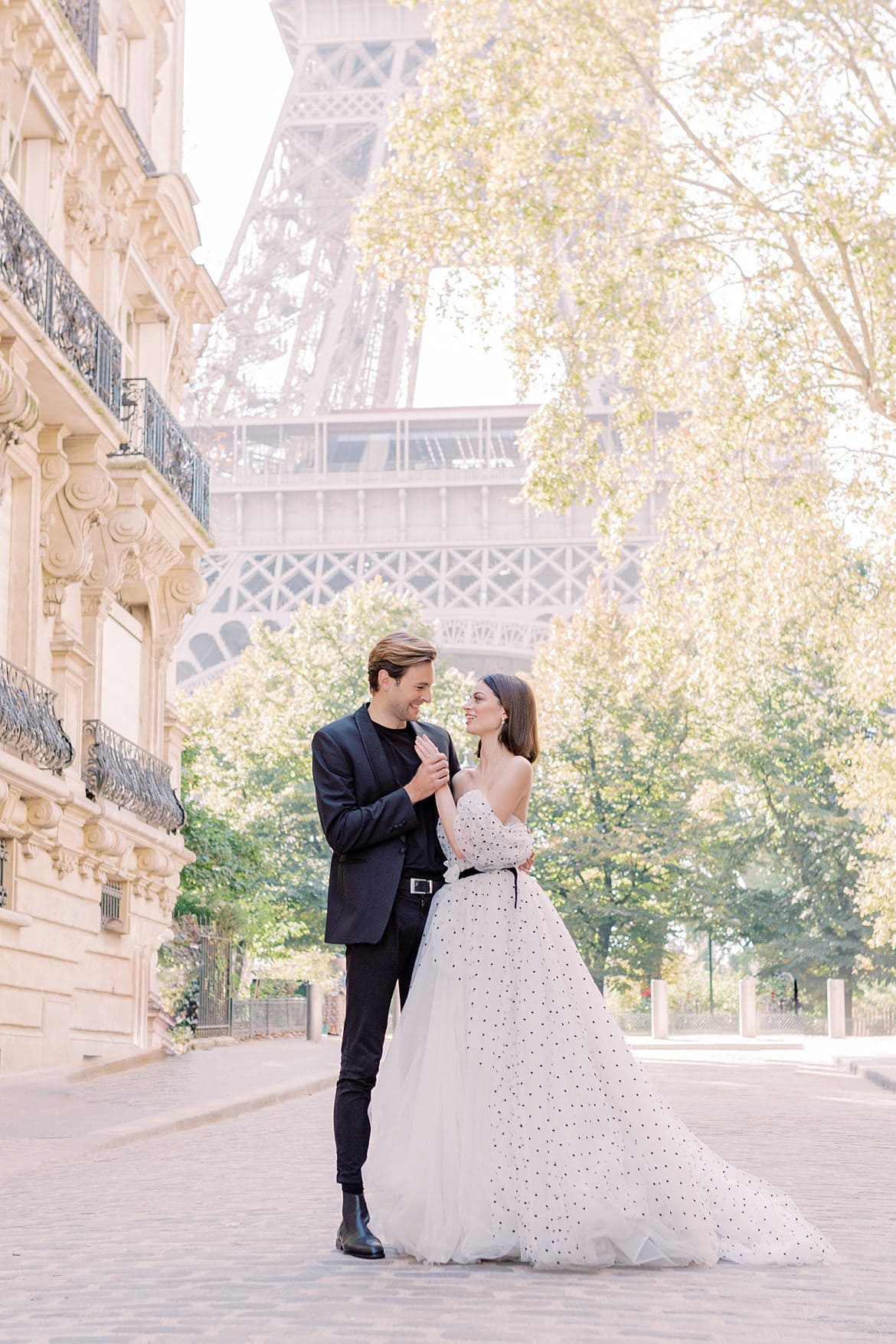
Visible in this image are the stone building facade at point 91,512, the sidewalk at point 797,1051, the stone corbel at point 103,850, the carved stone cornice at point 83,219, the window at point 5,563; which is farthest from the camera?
the sidewalk at point 797,1051

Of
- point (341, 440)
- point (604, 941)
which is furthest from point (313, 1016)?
point (341, 440)

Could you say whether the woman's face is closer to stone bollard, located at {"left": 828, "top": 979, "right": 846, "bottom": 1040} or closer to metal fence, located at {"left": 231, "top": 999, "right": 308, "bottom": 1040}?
metal fence, located at {"left": 231, "top": 999, "right": 308, "bottom": 1040}

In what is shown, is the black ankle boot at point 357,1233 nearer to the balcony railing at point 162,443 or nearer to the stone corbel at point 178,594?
the balcony railing at point 162,443

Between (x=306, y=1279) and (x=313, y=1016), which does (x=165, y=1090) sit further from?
(x=313, y=1016)

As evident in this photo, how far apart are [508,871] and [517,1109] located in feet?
2.61

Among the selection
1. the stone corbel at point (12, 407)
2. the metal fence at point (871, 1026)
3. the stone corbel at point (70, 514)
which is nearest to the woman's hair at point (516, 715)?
the stone corbel at point (12, 407)

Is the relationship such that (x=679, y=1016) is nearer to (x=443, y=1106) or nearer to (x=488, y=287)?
(x=488, y=287)

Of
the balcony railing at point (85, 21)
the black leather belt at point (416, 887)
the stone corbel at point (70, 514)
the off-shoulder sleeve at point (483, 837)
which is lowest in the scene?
the black leather belt at point (416, 887)

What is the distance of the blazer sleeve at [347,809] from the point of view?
584 cm

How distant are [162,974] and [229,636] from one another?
38.3m

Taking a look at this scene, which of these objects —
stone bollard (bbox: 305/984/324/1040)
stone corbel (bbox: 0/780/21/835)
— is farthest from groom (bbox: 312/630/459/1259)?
stone bollard (bbox: 305/984/324/1040)

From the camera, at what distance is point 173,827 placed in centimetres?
2289

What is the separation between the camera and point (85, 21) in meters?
19.1

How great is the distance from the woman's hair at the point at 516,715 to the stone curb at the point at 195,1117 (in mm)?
5110
